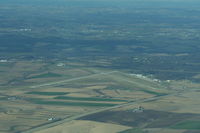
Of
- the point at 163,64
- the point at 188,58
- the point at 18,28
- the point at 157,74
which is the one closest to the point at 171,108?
the point at 157,74

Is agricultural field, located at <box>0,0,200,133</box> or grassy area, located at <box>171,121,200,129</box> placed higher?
grassy area, located at <box>171,121,200,129</box>

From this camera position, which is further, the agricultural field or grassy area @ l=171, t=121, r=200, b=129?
the agricultural field

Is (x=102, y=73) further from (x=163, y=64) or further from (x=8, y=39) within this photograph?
(x=8, y=39)

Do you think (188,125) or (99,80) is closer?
(188,125)

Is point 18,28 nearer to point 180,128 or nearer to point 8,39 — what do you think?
point 8,39

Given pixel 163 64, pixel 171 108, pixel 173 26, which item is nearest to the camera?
pixel 171 108

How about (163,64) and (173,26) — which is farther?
(173,26)

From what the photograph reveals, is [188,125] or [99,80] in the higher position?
[188,125]

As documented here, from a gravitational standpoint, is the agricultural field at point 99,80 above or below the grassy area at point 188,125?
below

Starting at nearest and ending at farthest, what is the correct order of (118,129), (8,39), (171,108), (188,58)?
(118,129), (171,108), (188,58), (8,39)

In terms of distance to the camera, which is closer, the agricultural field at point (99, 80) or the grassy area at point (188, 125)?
the grassy area at point (188, 125)
